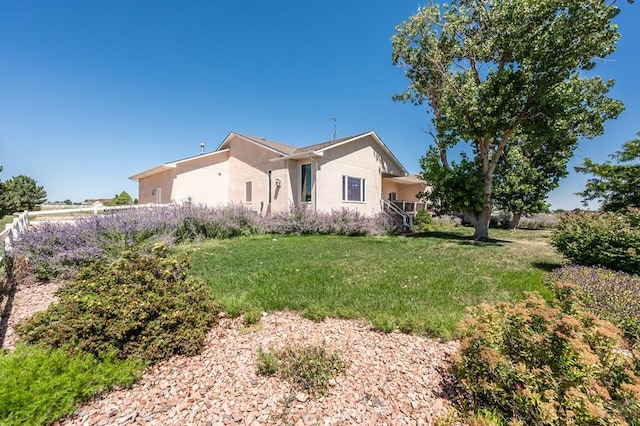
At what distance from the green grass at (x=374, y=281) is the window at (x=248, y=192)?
28.5 feet

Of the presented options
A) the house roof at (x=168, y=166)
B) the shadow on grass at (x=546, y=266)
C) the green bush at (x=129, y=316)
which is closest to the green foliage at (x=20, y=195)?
the house roof at (x=168, y=166)

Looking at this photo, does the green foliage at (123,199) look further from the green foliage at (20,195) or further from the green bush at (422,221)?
the green bush at (422,221)

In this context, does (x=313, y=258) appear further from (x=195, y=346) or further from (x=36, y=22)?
(x=36, y=22)

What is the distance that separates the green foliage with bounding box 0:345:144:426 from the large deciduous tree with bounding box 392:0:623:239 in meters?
14.3

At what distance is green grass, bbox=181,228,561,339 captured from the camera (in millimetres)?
3949

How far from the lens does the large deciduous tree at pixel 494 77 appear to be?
10.8 metres

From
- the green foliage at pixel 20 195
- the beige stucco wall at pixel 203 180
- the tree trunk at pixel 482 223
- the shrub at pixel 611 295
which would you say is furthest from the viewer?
the green foliage at pixel 20 195

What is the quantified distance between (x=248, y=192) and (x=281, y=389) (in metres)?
16.1

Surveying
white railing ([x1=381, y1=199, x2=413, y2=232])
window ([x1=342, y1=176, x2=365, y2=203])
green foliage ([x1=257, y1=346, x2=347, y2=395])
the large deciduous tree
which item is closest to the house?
window ([x1=342, y1=176, x2=365, y2=203])

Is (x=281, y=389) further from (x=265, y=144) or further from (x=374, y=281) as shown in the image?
(x=265, y=144)

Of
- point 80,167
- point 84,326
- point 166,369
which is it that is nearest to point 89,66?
point 80,167

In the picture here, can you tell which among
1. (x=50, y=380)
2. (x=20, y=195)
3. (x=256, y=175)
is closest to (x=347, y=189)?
(x=256, y=175)

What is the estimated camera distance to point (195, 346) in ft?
9.93

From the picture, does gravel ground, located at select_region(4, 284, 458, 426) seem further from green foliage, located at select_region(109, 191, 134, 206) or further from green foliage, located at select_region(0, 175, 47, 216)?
green foliage, located at select_region(109, 191, 134, 206)
